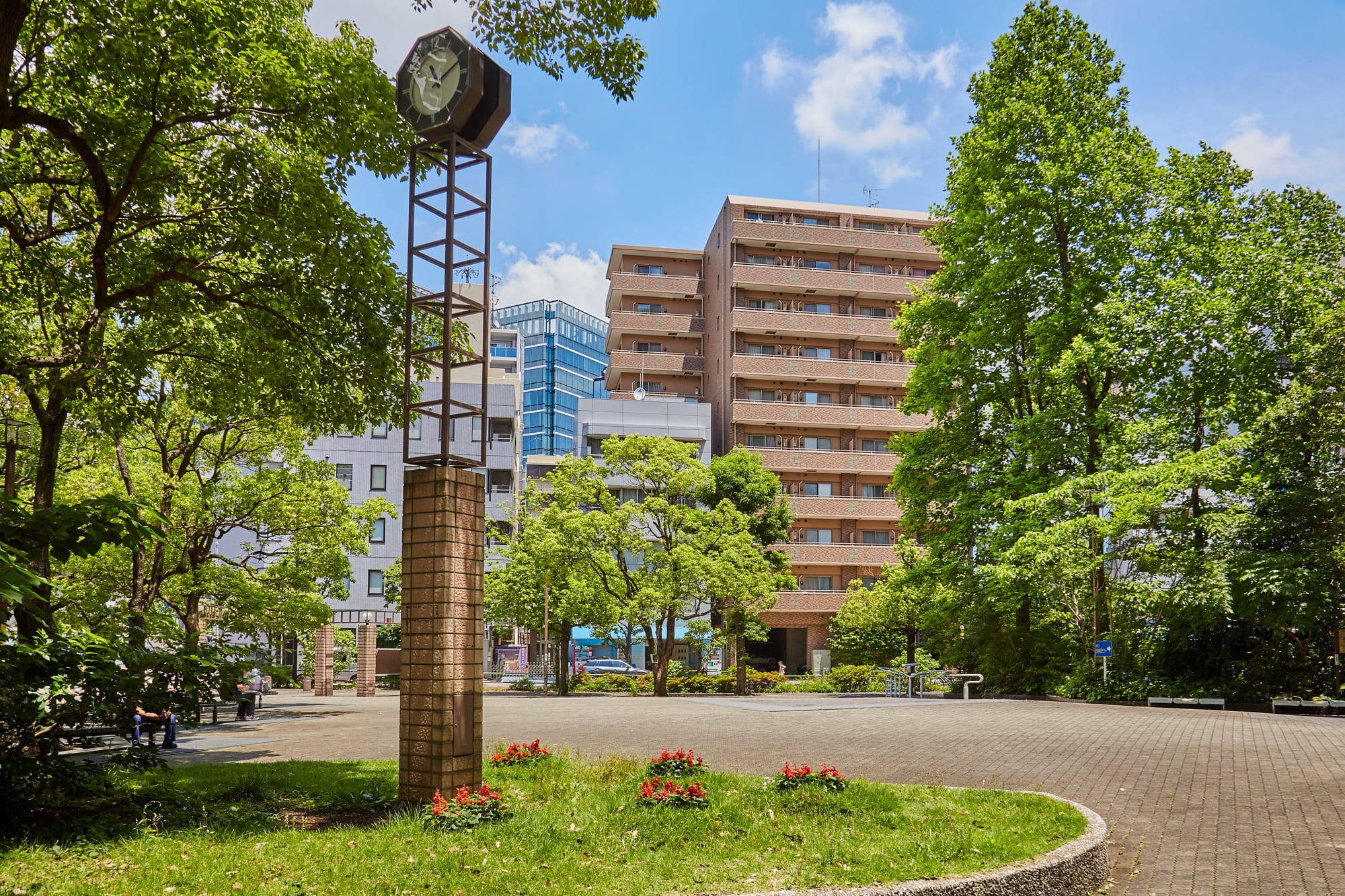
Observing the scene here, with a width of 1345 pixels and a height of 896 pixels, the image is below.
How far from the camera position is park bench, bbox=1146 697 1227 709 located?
75.7 ft

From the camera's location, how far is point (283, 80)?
11430 mm

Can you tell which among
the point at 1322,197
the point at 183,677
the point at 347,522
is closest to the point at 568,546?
the point at 347,522

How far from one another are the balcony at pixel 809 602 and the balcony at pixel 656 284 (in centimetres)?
2315

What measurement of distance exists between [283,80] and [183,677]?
7015 millimetres

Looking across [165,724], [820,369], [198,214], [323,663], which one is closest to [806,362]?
[820,369]

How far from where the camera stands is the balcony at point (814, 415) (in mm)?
59906

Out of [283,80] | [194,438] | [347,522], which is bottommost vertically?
[347,522]

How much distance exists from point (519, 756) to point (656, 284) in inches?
2274

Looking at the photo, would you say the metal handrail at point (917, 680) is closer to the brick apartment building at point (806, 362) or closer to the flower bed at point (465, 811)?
the brick apartment building at point (806, 362)

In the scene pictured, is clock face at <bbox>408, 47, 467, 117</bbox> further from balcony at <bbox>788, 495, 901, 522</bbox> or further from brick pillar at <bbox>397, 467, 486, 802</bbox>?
balcony at <bbox>788, 495, 901, 522</bbox>

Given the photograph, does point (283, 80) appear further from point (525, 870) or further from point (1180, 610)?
point (1180, 610)

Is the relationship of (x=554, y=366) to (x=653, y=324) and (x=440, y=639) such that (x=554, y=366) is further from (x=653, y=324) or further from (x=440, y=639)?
(x=440, y=639)

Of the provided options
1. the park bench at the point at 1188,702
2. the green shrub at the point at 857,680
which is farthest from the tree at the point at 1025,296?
the green shrub at the point at 857,680

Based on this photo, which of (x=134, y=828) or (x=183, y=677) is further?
(x=183, y=677)
